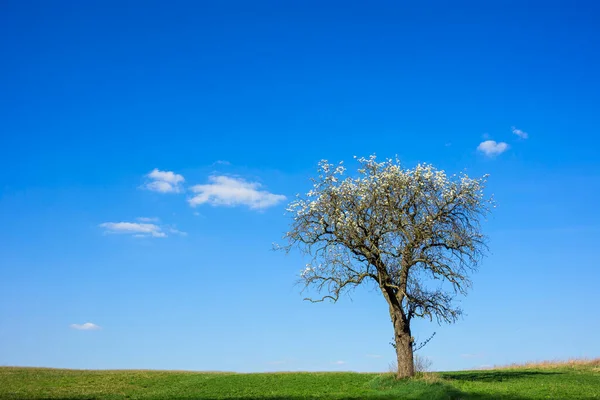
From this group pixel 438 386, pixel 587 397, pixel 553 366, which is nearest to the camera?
pixel 587 397

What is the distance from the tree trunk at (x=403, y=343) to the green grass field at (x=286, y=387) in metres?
1.19

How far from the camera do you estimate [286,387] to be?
137 feet

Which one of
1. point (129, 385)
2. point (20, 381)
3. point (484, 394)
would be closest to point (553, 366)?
point (484, 394)

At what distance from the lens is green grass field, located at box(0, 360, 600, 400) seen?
35.0 metres

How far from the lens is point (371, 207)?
42.8 meters

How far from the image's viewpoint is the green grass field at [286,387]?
35.0m

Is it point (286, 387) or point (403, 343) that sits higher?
point (403, 343)

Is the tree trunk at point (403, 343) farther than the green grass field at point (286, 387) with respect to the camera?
Yes

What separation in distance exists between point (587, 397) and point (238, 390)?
22668 millimetres

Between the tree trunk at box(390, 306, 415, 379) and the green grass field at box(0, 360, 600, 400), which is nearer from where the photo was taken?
the green grass field at box(0, 360, 600, 400)

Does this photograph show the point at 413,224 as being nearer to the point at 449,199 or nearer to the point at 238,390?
the point at 449,199

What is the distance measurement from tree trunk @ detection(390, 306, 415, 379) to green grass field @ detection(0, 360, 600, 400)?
3.89 ft

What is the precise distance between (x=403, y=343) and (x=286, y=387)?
9.23 meters

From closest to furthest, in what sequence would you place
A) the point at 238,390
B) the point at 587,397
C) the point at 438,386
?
the point at 587,397, the point at 438,386, the point at 238,390
